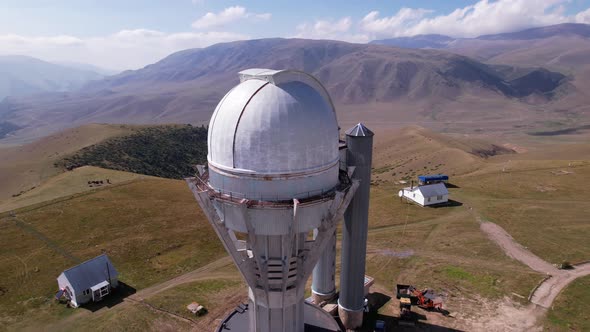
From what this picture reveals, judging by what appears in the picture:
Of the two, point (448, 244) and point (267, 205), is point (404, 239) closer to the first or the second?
point (448, 244)

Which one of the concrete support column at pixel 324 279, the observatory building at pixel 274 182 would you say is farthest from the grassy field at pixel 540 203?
the observatory building at pixel 274 182

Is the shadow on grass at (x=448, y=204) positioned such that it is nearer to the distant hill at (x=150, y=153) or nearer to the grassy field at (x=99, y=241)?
the grassy field at (x=99, y=241)

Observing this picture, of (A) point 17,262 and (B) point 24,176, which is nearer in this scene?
(A) point 17,262

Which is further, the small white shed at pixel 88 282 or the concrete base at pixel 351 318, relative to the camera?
the small white shed at pixel 88 282

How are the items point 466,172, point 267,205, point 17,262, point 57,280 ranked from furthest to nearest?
point 466,172 → point 17,262 → point 57,280 → point 267,205

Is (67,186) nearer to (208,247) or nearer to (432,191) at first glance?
(208,247)

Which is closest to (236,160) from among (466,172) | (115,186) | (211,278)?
(211,278)
